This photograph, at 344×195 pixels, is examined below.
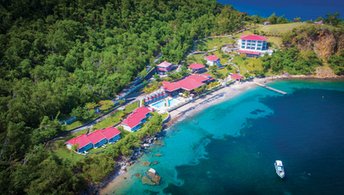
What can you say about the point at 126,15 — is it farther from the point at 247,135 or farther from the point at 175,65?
the point at 247,135

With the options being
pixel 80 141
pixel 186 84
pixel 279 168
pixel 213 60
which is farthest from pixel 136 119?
pixel 213 60

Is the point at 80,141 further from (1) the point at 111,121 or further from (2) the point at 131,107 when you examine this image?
(2) the point at 131,107

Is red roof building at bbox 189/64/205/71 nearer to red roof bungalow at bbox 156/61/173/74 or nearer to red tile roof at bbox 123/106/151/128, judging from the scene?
red roof bungalow at bbox 156/61/173/74

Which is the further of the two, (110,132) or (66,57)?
(66,57)

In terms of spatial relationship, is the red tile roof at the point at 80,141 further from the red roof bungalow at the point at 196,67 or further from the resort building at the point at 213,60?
the resort building at the point at 213,60

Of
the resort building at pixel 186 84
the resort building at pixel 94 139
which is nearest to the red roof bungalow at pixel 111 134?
the resort building at pixel 94 139

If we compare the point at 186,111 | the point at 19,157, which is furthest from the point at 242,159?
the point at 19,157
